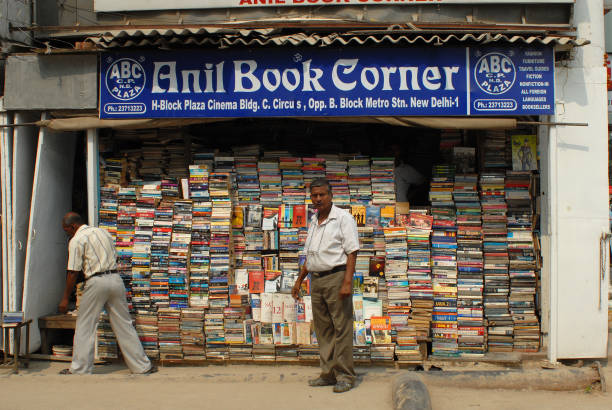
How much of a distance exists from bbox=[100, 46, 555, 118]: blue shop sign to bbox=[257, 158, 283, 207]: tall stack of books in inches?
28.4

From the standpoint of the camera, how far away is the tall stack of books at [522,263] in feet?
20.1

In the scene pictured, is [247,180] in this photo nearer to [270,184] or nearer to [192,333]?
[270,184]

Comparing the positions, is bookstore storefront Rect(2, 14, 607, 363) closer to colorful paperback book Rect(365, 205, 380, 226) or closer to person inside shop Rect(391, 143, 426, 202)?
colorful paperback book Rect(365, 205, 380, 226)

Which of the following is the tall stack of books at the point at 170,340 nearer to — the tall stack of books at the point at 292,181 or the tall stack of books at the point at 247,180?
the tall stack of books at the point at 247,180

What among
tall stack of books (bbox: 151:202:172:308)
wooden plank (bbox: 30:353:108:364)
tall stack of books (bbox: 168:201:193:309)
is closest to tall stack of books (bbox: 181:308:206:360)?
tall stack of books (bbox: 168:201:193:309)

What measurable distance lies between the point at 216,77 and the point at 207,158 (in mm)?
999

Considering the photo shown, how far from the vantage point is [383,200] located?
6344 mm

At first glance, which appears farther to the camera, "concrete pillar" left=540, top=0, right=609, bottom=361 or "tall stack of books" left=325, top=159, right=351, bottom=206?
"tall stack of books" left=325, top=159, right=351, bottom=206

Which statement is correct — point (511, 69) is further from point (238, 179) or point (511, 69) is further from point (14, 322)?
point (14, 322)

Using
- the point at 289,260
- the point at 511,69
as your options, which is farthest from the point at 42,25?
the point at 511,69

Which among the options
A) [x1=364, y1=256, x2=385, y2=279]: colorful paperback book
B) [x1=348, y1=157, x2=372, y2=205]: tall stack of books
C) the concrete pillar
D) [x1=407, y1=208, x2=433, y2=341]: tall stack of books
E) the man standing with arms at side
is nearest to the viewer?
the man standing with arms at side

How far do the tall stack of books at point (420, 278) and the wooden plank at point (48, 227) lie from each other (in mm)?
3981

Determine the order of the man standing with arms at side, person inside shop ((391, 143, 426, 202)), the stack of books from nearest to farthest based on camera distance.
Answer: the man standing with arms at side
the stack of books
person inside shop ((391, 143, 426, 202))

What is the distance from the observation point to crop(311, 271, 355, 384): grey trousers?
4891 mm
